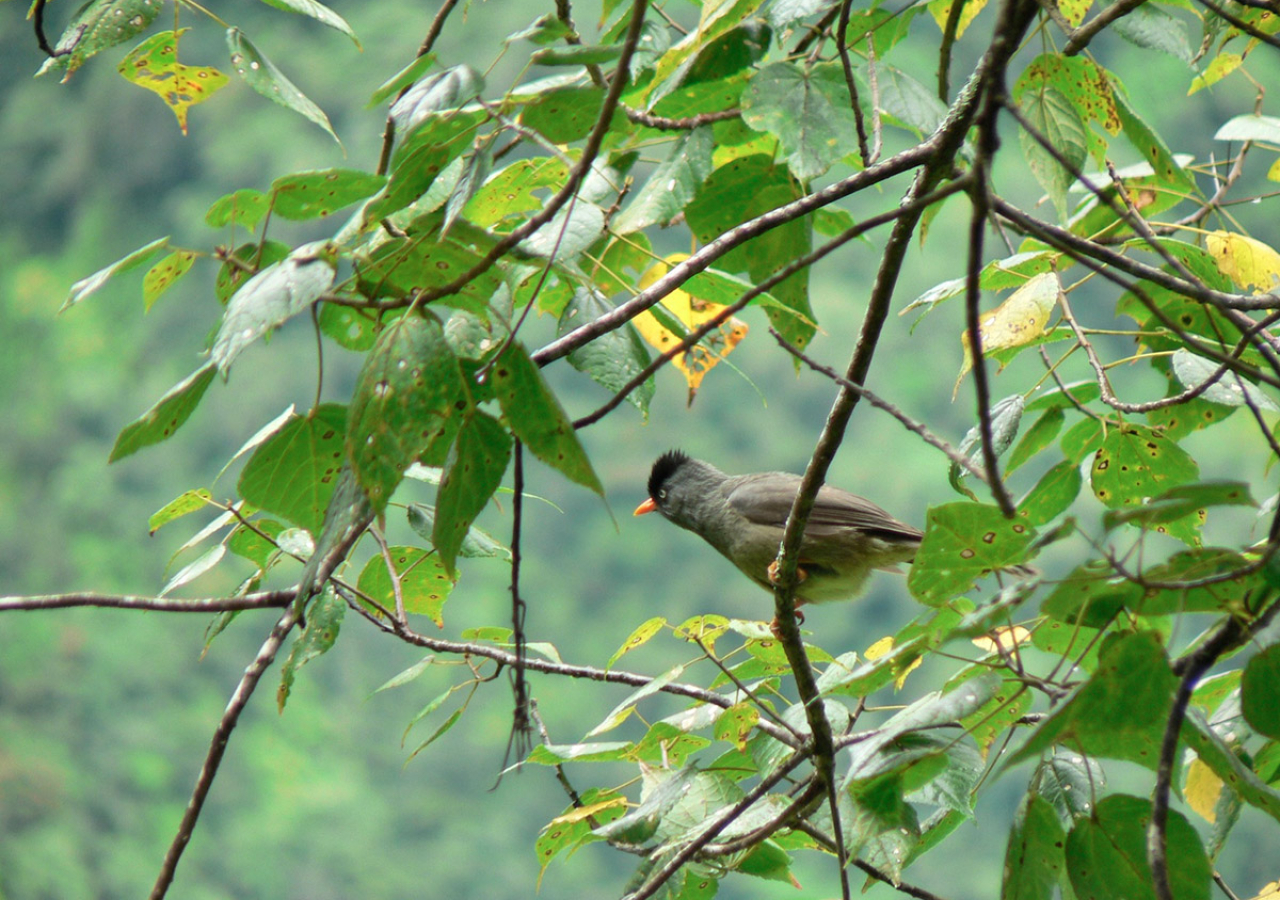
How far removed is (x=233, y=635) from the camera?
24.1 feet

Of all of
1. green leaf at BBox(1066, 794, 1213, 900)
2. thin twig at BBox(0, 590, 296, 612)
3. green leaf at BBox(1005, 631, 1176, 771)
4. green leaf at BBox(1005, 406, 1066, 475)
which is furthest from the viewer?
green leaf at BBox(1005, 406, 1066, 475)

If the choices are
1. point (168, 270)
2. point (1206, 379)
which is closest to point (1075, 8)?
A: point (1206, 379)

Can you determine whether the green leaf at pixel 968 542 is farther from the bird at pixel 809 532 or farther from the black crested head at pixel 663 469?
the black crested head at pixel 663 469

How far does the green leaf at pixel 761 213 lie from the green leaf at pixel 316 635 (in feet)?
2.90

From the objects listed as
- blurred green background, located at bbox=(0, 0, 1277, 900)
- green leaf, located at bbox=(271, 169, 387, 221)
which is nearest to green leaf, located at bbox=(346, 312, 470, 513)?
green leaf, located at bbox=(271, 169, 387, 221)

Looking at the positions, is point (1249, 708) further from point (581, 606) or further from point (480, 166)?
point (581, 606)

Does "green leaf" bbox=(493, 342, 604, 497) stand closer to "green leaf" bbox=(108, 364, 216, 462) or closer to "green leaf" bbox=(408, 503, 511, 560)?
"green leaf" bbox=(108, 364, 216, 462)

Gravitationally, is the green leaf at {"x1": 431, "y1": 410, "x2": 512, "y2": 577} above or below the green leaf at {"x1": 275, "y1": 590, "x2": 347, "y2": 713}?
above

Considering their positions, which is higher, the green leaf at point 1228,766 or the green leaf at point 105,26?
the green leaf at point 105,26

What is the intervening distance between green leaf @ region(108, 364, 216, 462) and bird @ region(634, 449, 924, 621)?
2.44 m

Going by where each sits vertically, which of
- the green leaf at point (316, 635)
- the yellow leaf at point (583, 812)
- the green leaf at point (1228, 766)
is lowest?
the yellow leaf at point (583, 812)

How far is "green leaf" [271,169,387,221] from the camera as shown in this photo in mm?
1111

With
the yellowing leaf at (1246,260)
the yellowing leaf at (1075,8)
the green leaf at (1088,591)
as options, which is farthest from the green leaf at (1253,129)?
the green leaf at (1088,591)

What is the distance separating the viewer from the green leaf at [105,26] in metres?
1.40
